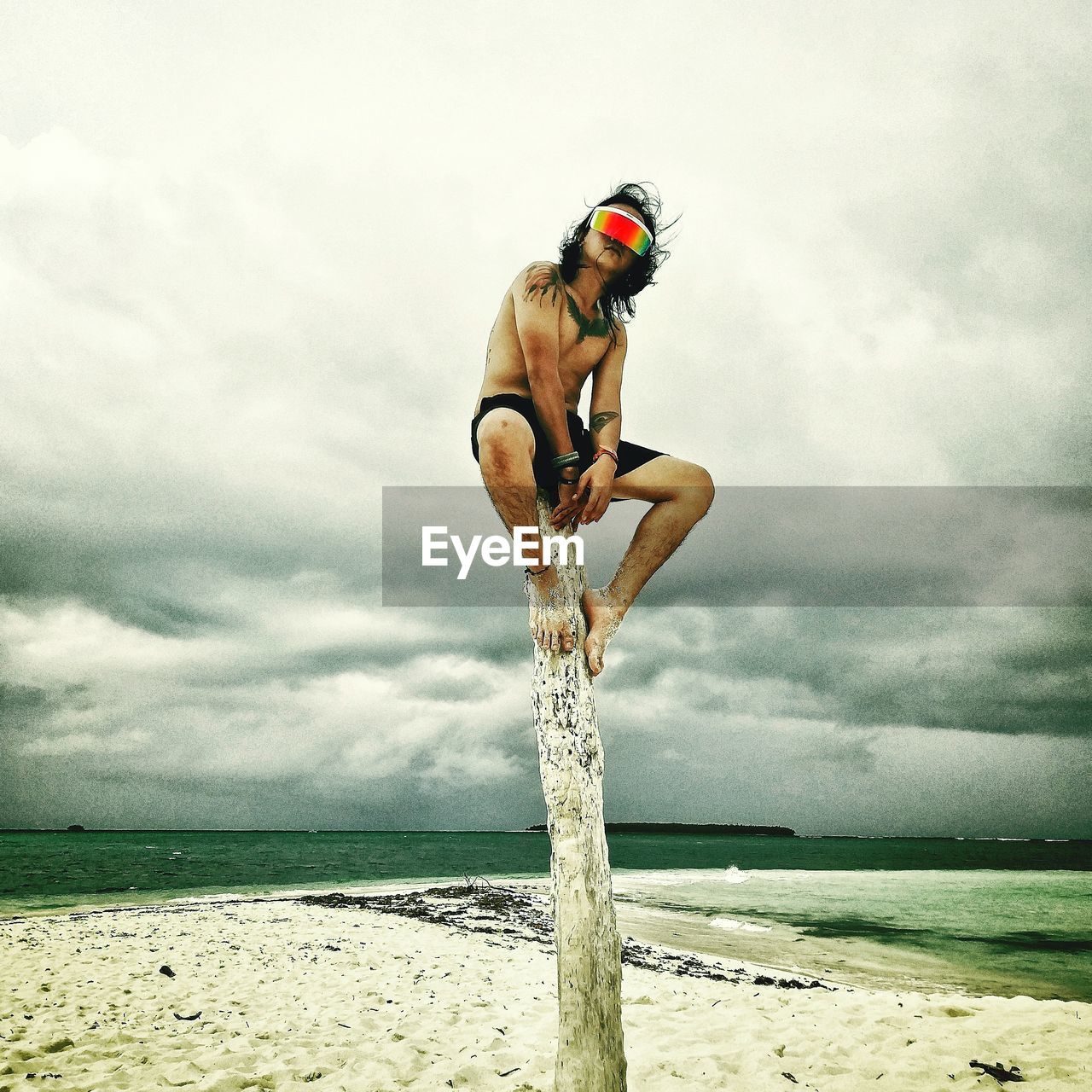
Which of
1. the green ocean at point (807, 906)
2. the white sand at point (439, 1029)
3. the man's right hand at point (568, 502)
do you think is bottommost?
the green ocean at point (807, 906)

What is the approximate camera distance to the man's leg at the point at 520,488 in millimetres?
3113

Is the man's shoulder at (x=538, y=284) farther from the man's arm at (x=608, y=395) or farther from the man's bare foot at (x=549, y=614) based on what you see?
the man's bare foot at (x=549, y=614)

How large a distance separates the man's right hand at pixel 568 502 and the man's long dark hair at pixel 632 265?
34.3 inches

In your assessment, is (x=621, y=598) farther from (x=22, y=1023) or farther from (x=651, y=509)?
(x=22, y=1023)

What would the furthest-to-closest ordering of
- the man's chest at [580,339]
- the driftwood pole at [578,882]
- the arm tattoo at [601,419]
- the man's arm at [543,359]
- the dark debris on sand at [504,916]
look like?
the dark debris on sand at [504,916], the arm tattoo at [601,419], the man's chest at [580,339], the man's arm at [543,359], the driftwood pole at [578,882]

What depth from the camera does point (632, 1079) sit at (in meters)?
4.67

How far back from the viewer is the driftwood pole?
2.95m

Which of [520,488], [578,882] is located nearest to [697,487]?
[520,488]

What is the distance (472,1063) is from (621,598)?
3.61m

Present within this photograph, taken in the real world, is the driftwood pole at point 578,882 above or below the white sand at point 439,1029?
above

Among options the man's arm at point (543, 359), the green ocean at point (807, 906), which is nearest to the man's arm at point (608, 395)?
the man's arm at point (543, 359)

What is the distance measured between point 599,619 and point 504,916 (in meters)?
13.6

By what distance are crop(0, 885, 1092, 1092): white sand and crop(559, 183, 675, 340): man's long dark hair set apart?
4512 millimetres

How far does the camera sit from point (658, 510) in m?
3.62
